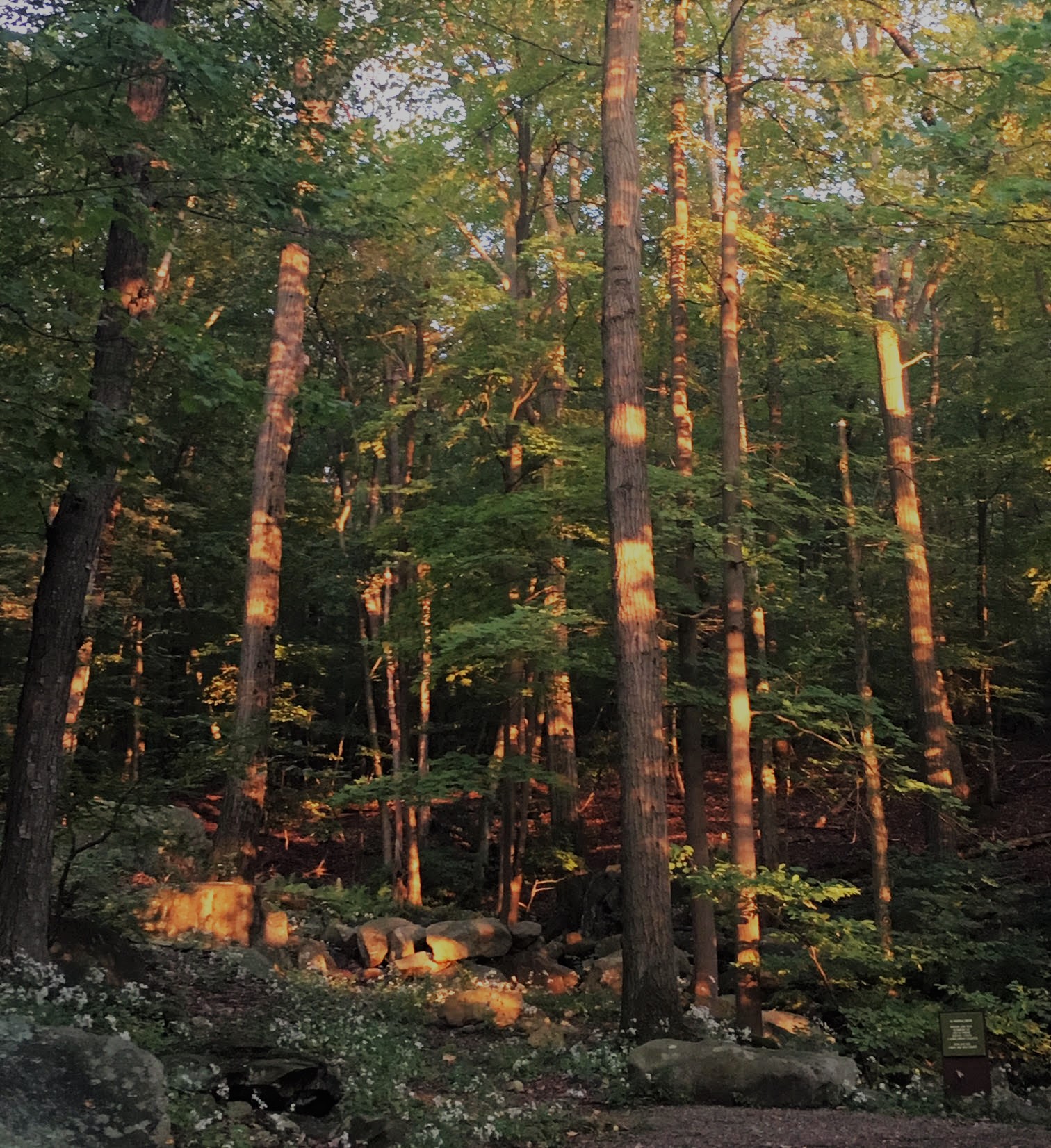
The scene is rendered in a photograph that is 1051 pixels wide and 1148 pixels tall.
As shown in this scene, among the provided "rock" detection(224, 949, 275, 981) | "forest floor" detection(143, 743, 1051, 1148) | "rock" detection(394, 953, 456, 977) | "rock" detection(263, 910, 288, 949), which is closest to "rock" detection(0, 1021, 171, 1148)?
"forest floor" detection(143, 743, 1051, 1148)

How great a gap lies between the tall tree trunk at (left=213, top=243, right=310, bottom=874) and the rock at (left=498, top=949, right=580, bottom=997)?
3.75 m

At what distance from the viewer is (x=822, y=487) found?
989 inches

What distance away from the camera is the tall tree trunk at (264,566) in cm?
1271

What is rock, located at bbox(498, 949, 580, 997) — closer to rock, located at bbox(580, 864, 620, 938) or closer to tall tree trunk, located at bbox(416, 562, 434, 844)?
rock, located at bbox(580, 864, 620, 938)

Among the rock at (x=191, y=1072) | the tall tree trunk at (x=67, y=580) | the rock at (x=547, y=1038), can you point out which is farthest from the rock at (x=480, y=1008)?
the tall tree trunk at (x=67, y=580)

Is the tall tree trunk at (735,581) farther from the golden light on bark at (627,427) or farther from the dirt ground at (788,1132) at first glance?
the dirt ground at (788,1132)

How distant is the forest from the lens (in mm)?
7047

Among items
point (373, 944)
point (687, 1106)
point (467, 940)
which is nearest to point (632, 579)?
point (687, 1106)

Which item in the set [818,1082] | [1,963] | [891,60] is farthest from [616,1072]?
[891,60]

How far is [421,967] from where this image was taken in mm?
12289

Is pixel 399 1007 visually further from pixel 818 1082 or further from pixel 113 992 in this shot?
pixel 818 1082

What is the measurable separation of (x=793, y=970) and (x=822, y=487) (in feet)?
55.3

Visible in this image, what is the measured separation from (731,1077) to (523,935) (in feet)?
23.9

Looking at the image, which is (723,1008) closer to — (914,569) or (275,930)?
(275,930)
